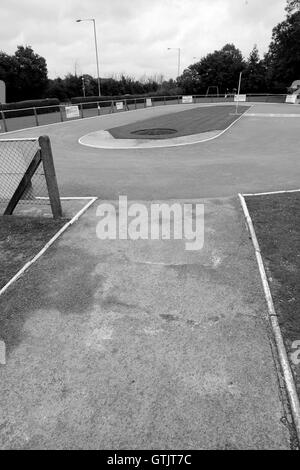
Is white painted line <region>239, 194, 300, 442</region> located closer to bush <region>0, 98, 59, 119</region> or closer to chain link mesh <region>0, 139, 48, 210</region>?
chain link mesh <region>0, 139, 48, 210</region>

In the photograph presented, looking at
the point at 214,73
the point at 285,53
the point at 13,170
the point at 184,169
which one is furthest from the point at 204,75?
the point at 13,170

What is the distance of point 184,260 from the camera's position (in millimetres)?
4949

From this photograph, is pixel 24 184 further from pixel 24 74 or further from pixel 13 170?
pixel 24 74

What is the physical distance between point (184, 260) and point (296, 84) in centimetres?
6346

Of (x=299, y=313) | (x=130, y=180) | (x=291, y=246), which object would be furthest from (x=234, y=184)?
(x=299, y=313)

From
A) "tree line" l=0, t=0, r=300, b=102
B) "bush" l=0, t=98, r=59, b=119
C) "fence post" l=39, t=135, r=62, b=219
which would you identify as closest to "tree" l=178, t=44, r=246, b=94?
"tree line" l=0, t=0, r=300, b=102

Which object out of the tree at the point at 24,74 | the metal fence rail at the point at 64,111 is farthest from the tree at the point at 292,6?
the tree at the point at 24,74

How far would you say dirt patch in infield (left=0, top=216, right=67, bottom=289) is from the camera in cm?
484

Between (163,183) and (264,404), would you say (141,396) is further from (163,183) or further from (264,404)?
(163,183)

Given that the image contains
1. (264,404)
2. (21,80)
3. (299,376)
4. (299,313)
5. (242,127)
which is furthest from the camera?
(21,80)

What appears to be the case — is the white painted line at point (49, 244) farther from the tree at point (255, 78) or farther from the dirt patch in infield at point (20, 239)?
the tree at point (255, 78)

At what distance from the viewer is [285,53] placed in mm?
57781

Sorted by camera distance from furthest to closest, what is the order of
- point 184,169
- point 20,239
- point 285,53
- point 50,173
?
point 285,53
point 184,169
point 50,173
point 20,239

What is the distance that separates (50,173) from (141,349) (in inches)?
171
